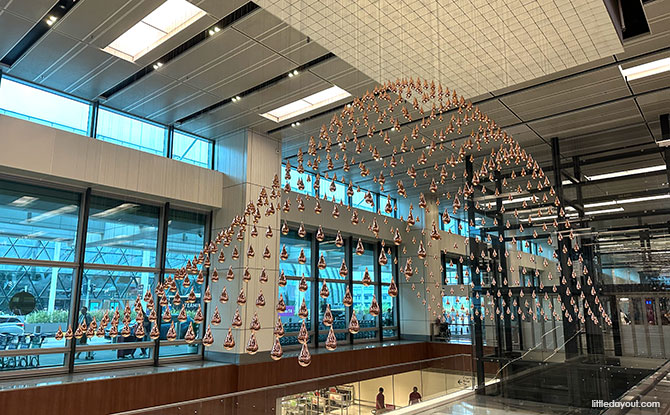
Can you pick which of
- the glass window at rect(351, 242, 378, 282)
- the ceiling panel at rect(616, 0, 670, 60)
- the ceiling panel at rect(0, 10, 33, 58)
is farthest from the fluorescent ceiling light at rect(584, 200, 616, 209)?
the ceiling panel at rect(0, 10, 33, 58)

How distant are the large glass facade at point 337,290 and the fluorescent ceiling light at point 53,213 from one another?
515 cm

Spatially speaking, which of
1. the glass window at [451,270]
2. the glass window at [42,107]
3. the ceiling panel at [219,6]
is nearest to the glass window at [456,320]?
the glass window at [451,270]

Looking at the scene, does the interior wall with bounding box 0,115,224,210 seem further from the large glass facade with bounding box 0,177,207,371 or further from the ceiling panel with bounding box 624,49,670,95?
the ceiling panel with bounding box 624,49,670,95

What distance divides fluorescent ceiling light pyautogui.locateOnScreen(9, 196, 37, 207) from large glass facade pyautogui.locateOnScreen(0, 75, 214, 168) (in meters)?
1.38

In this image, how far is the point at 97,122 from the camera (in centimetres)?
901

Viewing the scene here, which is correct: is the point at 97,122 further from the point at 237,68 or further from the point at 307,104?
the point at 307,104

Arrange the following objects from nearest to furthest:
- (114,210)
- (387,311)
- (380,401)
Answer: (380,401)
(114,210)
(387,311)

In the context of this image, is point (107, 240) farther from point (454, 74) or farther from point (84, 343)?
point (454, 74)

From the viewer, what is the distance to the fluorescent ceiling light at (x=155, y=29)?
6.33 meters

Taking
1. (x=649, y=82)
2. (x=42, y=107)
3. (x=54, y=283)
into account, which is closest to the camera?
(x=649, y=82)

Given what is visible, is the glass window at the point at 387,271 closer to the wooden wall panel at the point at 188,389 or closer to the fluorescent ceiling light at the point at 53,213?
the wooden wall panel at the point at 188,389

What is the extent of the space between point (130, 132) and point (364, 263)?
8744 millimetres

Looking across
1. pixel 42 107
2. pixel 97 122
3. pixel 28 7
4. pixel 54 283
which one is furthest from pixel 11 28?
pixel 54 283

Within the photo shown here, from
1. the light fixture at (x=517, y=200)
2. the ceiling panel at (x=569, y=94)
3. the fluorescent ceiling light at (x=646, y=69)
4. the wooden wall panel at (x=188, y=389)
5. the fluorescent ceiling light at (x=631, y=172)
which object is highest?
the fluorescent ceiling light at (x=646, y=69)
